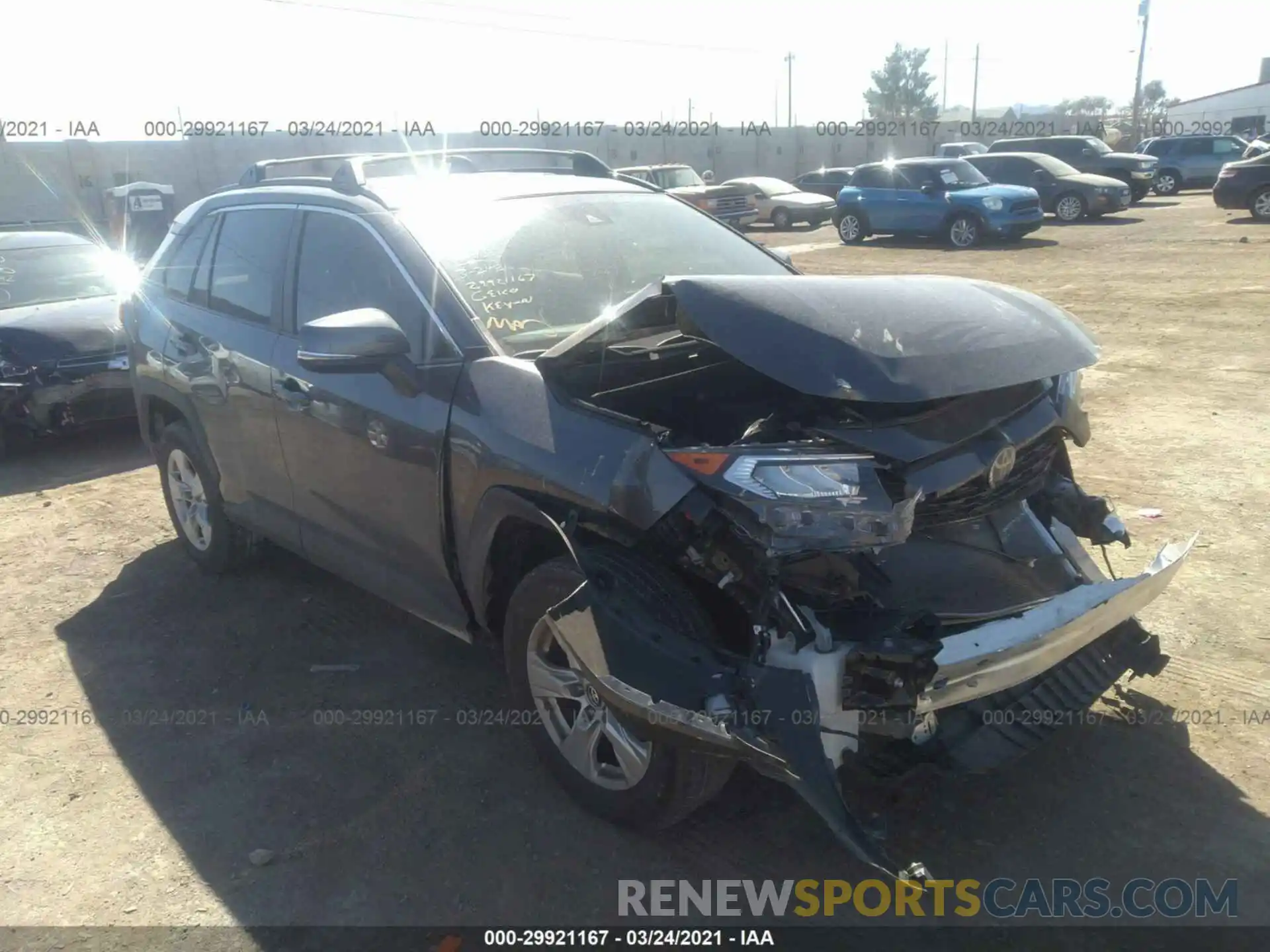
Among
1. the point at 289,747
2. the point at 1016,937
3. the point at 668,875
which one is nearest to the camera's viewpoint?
the point at 1016,937

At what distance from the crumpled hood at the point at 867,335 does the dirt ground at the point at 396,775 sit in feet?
4.44

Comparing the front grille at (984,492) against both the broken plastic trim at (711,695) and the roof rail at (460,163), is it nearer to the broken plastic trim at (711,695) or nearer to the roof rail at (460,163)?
the broken plastic trim at (711,695)

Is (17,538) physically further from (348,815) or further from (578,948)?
(578,948)

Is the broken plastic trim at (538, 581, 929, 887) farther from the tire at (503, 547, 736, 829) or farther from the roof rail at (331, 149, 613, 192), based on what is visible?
the roof rail at (331, 149, 613, 192)

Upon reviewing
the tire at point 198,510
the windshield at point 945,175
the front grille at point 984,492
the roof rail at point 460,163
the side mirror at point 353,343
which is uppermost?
the roof rail at point 460,163

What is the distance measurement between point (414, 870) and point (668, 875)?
76 centimetres

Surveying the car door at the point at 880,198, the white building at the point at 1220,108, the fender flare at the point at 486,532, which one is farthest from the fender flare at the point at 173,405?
the white building at the point at 1220,108

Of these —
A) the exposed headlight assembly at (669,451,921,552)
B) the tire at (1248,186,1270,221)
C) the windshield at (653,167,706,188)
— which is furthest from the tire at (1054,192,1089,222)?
the exposed headlight assembly at (669,451,921,552)

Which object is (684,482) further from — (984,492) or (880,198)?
(880,198)

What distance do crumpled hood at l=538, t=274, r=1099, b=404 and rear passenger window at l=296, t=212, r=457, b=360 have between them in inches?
24.6

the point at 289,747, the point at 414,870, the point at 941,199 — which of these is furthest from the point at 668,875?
the point at 941,199

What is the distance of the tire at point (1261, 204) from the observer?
19.6 m

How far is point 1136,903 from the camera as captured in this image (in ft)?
9.07

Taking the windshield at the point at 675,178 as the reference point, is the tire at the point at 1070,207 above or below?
below
